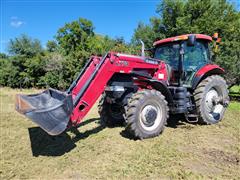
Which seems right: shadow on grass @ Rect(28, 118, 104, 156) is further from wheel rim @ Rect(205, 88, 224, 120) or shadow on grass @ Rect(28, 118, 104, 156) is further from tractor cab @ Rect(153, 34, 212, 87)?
wheel rim @ Rect(205, 88, 224, 120)

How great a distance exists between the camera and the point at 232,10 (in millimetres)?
15133

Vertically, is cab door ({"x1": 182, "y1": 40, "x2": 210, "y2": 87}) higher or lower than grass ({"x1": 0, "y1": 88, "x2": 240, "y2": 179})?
higher

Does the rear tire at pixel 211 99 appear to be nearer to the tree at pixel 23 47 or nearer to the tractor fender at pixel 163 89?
the tractor fender at pixel 163 89

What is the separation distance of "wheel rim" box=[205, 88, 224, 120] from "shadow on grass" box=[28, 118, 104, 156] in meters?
2.79

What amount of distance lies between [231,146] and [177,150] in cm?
113

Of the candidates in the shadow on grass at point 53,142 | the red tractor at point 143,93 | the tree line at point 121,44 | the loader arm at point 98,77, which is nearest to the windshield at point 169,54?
the red tractor at point 143,93

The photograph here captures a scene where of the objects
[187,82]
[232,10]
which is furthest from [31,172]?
[232,10]

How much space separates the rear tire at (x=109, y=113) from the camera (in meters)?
5.97

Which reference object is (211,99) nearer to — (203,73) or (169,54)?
(203,73)

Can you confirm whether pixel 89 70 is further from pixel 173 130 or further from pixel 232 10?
pixel 232 10

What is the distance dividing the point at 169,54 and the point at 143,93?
6.27ft

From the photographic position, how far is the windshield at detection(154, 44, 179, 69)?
595cm

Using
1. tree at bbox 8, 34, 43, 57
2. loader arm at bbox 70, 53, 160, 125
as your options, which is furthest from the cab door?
tree at bbox 8, 34, 43, 57

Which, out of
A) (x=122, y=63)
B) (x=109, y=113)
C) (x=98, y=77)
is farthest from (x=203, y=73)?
(x=98, y=77)
